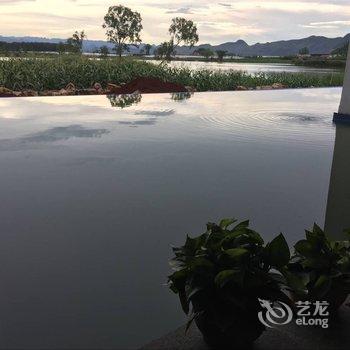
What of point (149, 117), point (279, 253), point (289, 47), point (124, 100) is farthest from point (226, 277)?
point (289, 47)

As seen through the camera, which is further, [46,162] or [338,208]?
[46,162]

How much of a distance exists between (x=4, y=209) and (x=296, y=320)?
2982 mm

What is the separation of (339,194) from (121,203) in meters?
2.50

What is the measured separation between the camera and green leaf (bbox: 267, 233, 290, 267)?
7.09 ft

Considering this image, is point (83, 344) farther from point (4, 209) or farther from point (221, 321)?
point (4, 209)

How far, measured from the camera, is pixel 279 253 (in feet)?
7.09

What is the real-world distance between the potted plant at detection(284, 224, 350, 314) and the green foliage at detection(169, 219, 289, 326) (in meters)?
0.18

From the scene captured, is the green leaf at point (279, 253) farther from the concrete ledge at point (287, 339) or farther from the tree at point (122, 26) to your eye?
the tree at point (122, 26)

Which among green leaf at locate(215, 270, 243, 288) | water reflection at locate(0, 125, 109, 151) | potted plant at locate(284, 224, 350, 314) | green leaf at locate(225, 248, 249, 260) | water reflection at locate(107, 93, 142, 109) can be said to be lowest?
water reflection at locate(107, 93, 142, 109)

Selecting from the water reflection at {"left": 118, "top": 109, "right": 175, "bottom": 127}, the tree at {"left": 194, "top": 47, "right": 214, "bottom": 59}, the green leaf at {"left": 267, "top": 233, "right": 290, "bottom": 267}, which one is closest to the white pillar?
the water reflection at {"left": 118, "top": 109, "right": 175, "bottom": 127}

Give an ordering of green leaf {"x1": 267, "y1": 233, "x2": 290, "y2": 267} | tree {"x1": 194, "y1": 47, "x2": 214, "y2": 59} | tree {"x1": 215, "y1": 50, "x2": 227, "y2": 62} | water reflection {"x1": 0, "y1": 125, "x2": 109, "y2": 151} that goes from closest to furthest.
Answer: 1. green leaf {"x1": 267, "y1": 233, "x2": 290, "y2": 267}
2. water reflection {"x1": 0, "y1": 125, "x2": 109, "y2": 151}
3. tree {"x1": 215, "y1": 50, "x2": 227, "y2": 62}
4. tree {"x1": 194, "y1": 47, "x2": 214, "y2": 59}

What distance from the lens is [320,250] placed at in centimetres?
240

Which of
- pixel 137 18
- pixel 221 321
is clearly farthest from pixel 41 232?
pixel 137 18

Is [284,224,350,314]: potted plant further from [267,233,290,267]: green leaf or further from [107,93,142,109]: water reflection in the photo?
[107,93,142,109]: water reflection
